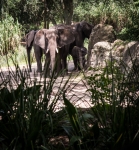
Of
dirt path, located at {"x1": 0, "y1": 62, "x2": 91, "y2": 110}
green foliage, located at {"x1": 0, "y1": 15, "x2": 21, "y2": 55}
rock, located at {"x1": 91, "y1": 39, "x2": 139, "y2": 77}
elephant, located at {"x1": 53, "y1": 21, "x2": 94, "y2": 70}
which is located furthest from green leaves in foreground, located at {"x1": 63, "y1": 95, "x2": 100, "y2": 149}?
green foliage, located at {"x1": 0, "y1": 15, "x2": 21, "y2": 55}

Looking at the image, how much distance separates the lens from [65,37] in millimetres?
9641

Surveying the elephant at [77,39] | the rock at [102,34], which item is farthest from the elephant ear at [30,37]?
the rock at [102,34]

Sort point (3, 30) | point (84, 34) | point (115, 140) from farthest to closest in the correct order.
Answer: point (3, 30), point (84, 34), point (115, 140)

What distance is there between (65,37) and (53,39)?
0.53m

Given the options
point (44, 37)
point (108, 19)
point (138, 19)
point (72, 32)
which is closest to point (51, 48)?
point (44, 37)

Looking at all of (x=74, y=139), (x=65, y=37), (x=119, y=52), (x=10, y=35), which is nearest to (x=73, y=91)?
(x=74, y=139)

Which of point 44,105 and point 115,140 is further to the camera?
point 44,105

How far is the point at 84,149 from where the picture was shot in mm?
2396

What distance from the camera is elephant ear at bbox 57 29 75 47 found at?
955 cm

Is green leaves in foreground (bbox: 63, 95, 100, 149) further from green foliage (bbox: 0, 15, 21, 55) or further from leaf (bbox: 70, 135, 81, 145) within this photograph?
green foliage (bbox: 0, 15, 21, 55)

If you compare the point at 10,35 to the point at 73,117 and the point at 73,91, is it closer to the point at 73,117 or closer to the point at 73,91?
the point at 73,91

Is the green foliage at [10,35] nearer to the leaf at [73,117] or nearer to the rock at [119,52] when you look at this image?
the rock at [119,52]

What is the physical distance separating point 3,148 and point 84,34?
8.51 meters

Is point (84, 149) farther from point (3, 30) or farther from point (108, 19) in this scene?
point (108, 19)
